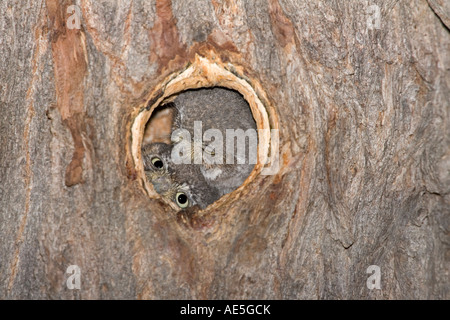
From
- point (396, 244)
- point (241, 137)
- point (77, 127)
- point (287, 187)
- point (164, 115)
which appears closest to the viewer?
point (77, 127)

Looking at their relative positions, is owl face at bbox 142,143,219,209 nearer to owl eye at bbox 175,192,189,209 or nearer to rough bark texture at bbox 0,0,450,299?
owl eye at bbox 175,192,189,209

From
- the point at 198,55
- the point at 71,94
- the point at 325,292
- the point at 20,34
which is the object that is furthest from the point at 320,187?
the point at 20,34

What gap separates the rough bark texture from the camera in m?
2.26

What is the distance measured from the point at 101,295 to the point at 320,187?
3.90 ft

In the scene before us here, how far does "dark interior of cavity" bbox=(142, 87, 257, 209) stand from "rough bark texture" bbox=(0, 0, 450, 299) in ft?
1.67

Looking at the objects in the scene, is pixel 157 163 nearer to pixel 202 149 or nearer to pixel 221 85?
pixel 202 149

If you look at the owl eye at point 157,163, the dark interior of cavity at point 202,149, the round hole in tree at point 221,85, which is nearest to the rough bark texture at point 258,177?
the round hole in tree at point 221,85

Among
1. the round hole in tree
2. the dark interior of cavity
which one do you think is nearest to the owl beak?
the dark interior of cavity

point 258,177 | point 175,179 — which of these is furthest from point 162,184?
point 258,177

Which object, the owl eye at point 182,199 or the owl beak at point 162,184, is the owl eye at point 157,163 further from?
the owl eye at point 182,199

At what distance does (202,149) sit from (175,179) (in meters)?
0.28

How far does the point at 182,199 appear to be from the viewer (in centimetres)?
295

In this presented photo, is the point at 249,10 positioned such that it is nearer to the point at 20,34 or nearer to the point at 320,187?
the point at 320,187

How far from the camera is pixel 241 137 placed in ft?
9.77
